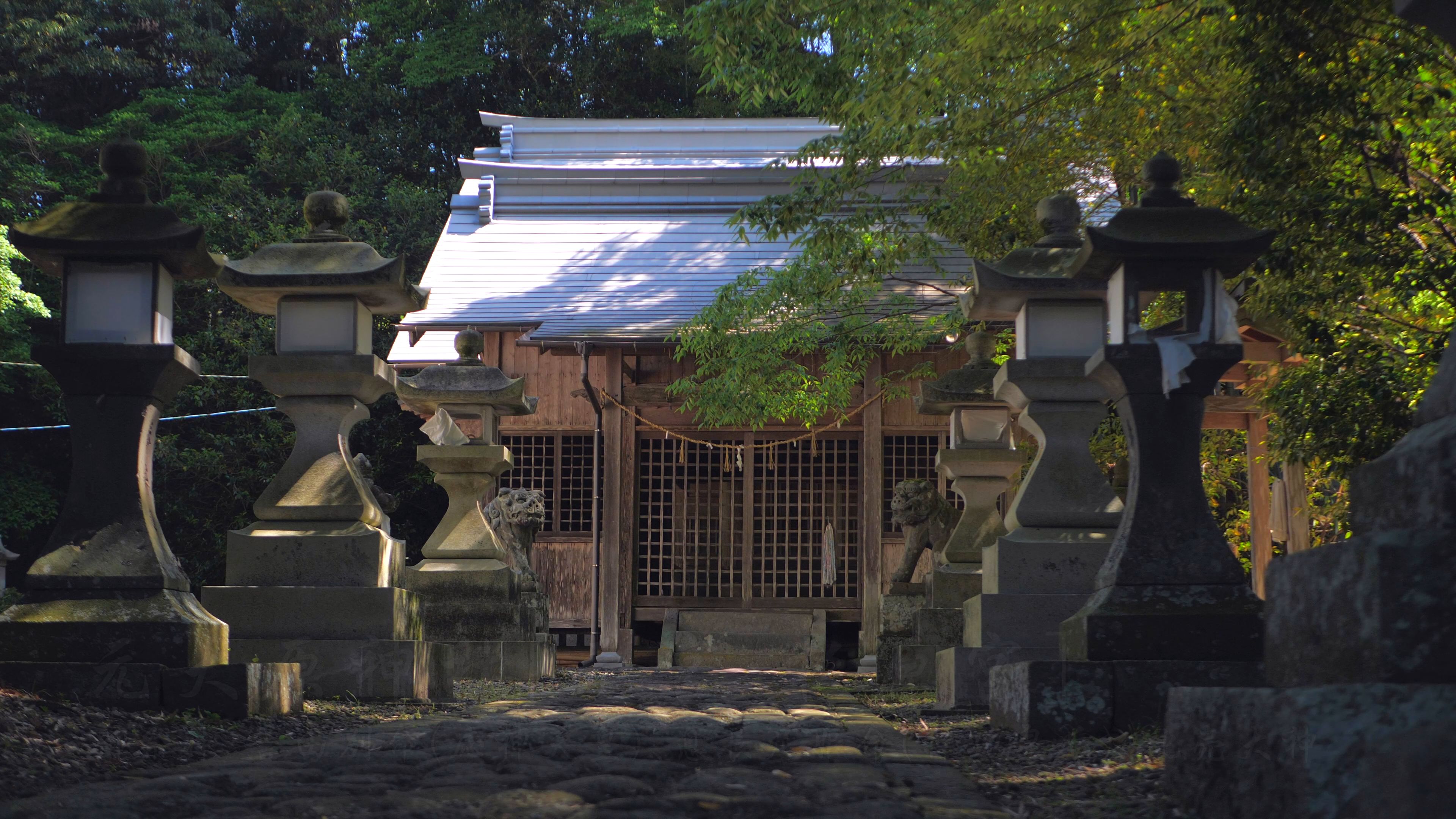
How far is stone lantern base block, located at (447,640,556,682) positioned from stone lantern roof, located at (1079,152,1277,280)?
233 inches

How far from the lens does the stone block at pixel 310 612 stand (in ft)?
23.0

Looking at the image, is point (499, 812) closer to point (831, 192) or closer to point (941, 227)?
point (831, 192)

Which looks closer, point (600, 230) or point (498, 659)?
point (498, 659)

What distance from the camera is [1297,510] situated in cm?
1257

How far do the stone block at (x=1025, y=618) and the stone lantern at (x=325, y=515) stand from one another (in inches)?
119

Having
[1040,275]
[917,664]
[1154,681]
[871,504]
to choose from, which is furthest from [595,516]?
[1154,681]

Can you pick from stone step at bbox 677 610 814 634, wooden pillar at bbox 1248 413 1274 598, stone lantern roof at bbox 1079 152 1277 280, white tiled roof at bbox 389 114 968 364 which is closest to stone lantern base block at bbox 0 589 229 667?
stone lantern roof at bbox 1079 152 1277 280

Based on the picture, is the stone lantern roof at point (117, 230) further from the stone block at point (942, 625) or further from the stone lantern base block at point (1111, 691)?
the stone block at point (942, 625)

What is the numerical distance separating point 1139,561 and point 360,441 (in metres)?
17.9

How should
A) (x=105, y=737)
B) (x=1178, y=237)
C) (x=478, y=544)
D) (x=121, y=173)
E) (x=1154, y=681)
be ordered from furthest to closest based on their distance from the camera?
(x=478, y=544), (x=121, y=173), (x=1178, y=237), (x=1154, y=681), (x=105, y=737)

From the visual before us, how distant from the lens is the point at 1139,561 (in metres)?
5.30

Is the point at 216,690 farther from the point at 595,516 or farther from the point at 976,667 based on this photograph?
the point at 595,516

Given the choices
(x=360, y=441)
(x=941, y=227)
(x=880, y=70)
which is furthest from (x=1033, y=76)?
(x=360, y=441)

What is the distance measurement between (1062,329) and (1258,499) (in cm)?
691
